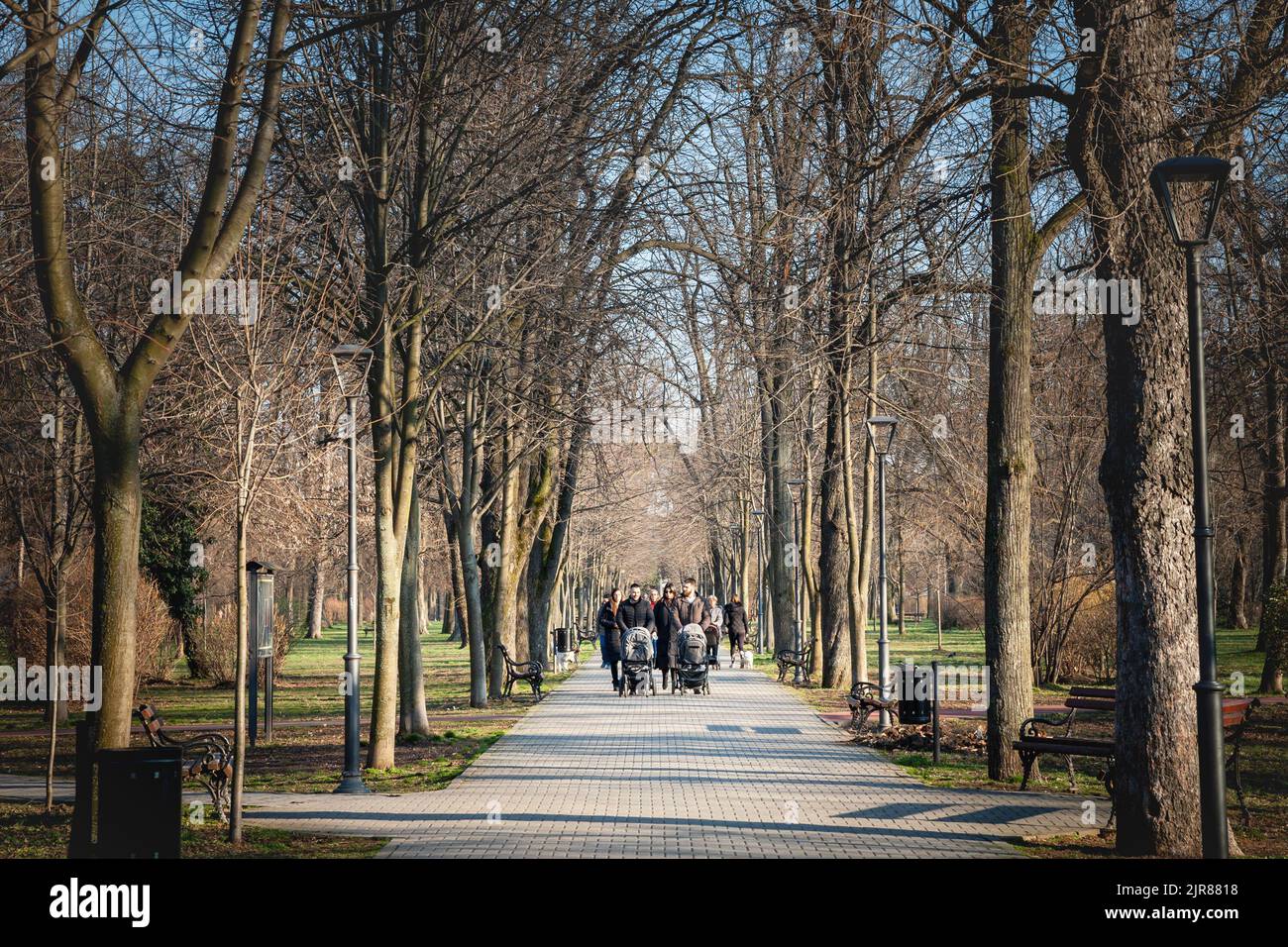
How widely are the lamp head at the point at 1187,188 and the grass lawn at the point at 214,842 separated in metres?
7.48

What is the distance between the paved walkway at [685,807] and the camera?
10.9 meters

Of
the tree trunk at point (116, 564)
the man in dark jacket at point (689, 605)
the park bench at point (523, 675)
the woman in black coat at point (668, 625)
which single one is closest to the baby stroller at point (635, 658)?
the woman in black coat at point (668, 625)

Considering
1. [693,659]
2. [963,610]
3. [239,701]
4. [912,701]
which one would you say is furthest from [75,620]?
[963,610]

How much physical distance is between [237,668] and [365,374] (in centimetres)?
494

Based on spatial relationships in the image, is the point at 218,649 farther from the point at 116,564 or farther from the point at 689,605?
the point at 116,564

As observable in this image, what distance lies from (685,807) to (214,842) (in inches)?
171

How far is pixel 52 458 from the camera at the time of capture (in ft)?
74.4

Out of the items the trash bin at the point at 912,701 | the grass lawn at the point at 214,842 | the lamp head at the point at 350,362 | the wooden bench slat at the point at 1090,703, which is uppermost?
the lamp head at the point at 350,362

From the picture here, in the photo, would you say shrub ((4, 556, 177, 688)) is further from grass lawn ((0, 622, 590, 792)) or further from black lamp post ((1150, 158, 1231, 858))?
black lamp post ((1150, 158, 1231, 858))

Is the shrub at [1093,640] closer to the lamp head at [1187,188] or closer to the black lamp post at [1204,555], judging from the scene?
the lamp head at [1187,188]

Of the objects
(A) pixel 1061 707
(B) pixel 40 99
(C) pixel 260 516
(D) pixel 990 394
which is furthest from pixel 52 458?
(A) pixel 1061 707

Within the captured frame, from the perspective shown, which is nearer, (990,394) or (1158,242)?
(1158,242)

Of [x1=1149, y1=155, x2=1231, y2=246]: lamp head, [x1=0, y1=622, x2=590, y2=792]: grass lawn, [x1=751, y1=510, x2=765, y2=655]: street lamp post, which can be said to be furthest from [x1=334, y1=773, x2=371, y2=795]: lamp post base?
[x1=751, y1=510, x2=765, y2=655]: street lamp post
